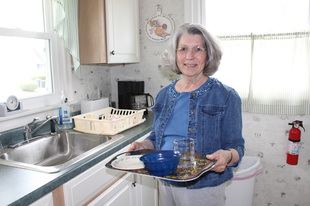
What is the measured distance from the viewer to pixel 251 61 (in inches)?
90.2

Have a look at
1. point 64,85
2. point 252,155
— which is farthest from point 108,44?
point 252,155

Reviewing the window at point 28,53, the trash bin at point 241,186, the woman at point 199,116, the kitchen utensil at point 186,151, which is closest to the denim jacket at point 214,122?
the woman at point 199,116

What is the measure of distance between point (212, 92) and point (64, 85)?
140 centimetres

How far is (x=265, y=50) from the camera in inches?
88.0

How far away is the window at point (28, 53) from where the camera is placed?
1783mm

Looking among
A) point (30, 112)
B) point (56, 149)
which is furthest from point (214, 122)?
point (30, 112)

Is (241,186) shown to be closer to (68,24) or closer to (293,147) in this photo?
(293,147)

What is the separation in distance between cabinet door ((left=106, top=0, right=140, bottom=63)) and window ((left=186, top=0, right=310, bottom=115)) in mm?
606

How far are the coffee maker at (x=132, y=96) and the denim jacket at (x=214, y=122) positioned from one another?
130 centimetres

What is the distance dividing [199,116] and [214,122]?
2.8 inches

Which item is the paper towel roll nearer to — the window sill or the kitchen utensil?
the window sill

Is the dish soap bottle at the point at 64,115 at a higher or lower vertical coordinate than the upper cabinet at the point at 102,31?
lower

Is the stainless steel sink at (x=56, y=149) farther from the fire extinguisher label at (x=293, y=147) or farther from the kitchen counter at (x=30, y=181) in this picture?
the fire extinguisher label at (x=293, y=147)

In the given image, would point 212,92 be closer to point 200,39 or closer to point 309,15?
point 200,39
